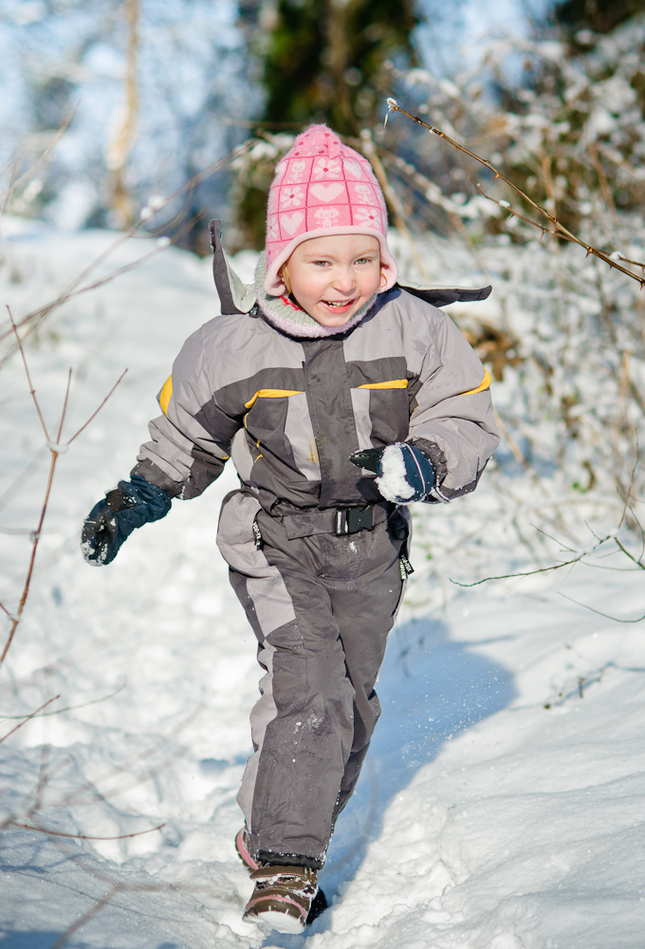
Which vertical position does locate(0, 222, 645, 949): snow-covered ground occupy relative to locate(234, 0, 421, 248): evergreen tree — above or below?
below

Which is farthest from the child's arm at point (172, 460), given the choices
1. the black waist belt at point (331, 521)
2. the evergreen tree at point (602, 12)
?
the evergreen tree at point (602, 12)

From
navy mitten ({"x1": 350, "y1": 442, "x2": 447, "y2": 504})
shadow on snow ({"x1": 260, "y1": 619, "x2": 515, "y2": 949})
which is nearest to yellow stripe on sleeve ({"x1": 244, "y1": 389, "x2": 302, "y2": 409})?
navy mitten ({"x1": 350, "y1": 442, "x2": 447, "y2": 504})

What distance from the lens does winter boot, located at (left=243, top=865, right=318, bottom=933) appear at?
161cm

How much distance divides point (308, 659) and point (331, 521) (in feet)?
1.08

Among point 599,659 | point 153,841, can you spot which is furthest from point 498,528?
point 153,841

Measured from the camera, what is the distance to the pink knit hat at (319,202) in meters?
1.83

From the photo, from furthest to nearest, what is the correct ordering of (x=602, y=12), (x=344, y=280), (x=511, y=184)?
(x=602, y=12)
(x=344, y=280)
(x=511, y=184)

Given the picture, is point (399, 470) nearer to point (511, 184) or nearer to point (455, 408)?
point (455, 408)

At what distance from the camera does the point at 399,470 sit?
5.41 feet

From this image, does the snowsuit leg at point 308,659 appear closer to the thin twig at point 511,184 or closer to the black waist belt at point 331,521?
the black waist belt at point 331,521

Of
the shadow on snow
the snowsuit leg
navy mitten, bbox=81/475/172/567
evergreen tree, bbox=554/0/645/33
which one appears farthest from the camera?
evergreen tree, bbox=554/0/645/33

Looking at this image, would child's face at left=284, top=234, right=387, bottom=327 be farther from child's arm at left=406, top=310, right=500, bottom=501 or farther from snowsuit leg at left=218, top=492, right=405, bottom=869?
snowsuit leg at left=218, top=492, right=405, bottom=869

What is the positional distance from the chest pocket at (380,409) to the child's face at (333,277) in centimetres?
17

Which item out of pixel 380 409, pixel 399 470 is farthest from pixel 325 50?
pixel 399 470
